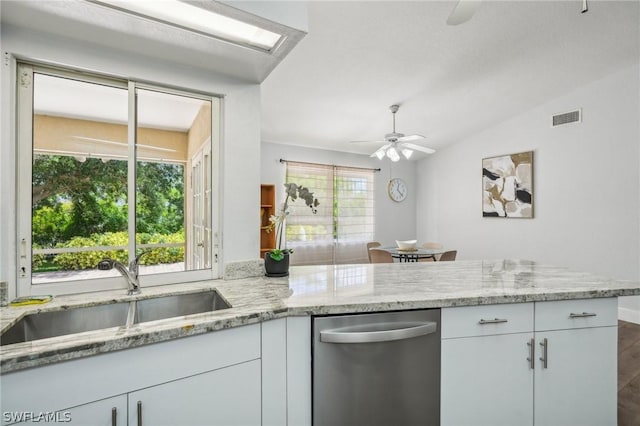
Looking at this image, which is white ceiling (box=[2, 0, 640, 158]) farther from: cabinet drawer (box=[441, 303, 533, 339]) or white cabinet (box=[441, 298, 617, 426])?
white cabinet (box=[441, 298, 617, 426])

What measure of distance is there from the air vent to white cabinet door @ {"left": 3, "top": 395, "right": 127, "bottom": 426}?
5.17 m

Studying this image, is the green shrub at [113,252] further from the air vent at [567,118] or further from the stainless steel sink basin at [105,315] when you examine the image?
the air vent at [567,118]

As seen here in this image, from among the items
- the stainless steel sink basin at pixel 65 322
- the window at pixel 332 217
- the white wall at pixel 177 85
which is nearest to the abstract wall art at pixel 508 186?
the window at pixel 332 217

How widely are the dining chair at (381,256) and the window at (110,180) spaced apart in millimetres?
2564

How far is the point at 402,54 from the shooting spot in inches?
110

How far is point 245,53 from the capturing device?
4.87 ft

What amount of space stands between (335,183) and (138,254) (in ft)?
14.1

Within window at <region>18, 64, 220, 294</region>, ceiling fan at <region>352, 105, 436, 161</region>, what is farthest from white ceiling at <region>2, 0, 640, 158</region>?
ceiling fan at <region>352, 105, 436, 161</region>

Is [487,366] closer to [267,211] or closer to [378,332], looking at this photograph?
[378,332]

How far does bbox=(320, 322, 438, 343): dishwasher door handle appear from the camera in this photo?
1.20 metres

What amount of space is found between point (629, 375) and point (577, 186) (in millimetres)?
2367

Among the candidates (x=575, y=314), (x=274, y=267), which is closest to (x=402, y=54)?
(x=274, y=267)

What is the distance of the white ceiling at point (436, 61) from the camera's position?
2.40m

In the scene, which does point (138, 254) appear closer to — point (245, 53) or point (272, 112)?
point (245, 53)
